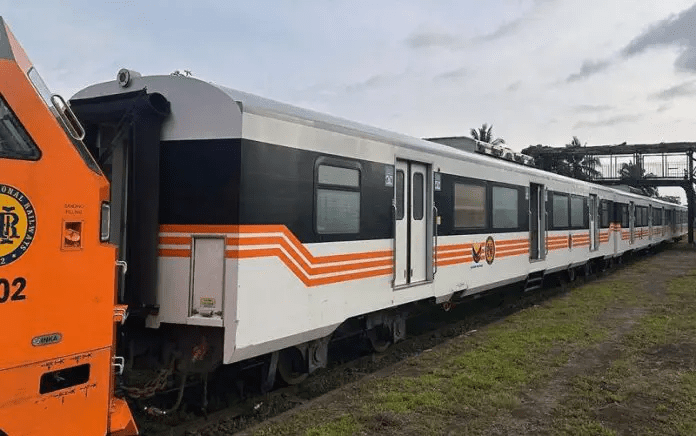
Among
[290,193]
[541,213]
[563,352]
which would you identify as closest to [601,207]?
[541,213]

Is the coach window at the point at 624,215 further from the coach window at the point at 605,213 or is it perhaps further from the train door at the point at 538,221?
the train door at the point at 538,221

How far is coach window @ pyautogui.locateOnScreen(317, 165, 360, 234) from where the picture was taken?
5.72 metres

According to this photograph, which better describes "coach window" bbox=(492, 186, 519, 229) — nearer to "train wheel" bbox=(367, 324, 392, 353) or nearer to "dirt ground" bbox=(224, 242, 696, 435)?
"dirt ground" bbox=(224, 242, 696, 435)

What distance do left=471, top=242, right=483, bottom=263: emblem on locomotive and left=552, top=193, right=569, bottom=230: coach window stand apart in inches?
169

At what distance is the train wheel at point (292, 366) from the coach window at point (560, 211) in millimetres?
8331

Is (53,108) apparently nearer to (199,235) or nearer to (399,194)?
(199,235)

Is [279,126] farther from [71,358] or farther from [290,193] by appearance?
[71,358]

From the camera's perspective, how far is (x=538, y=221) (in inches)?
470

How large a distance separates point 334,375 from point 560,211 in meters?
8.55

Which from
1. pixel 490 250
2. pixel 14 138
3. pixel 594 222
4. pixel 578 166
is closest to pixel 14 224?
pixel 14 138

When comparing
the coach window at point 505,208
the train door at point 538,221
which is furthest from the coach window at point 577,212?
the coach window at point 505,208

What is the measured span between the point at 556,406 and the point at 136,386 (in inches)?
146

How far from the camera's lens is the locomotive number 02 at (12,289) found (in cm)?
289

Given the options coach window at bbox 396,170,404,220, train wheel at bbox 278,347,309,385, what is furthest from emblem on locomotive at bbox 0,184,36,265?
coach window at bbox 396,170,404,220
